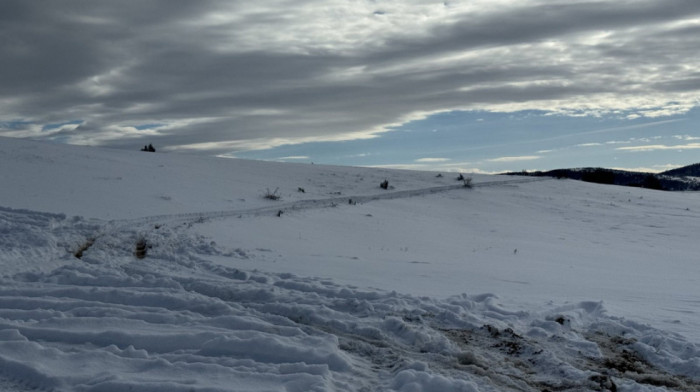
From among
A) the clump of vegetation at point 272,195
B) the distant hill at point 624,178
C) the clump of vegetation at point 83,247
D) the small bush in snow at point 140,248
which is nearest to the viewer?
the clump of vegetation at point 83,247

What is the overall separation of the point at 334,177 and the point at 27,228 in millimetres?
12688

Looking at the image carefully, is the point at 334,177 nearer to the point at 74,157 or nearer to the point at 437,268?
the point at 74,157

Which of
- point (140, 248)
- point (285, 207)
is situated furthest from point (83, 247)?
point (285, 207)

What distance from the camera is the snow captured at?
16.0ft

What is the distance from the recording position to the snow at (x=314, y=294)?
192 inches

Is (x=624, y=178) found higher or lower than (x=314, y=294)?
higher

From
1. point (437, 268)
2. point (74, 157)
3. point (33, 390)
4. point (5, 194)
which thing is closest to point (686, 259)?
point (437, 268)

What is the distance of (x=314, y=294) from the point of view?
7.04m

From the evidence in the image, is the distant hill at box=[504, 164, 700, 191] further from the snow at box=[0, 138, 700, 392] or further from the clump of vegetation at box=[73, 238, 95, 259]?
the clump of vegetation at box=[73, 238, 95, 259]

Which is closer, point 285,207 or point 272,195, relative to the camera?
point 285,207

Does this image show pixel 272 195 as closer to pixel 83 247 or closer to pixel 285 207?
pixel 285 207

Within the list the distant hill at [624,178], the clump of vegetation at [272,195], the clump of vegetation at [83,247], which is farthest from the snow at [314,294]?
the distant hill at [624,178]

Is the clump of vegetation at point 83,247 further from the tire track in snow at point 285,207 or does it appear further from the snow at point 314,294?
the tire track in snow at point 285,207

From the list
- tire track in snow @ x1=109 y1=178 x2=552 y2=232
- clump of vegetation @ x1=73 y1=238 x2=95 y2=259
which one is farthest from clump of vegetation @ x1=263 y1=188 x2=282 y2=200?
clump of vegetation @ x1=73 y1=238 x2=95 y2=259
